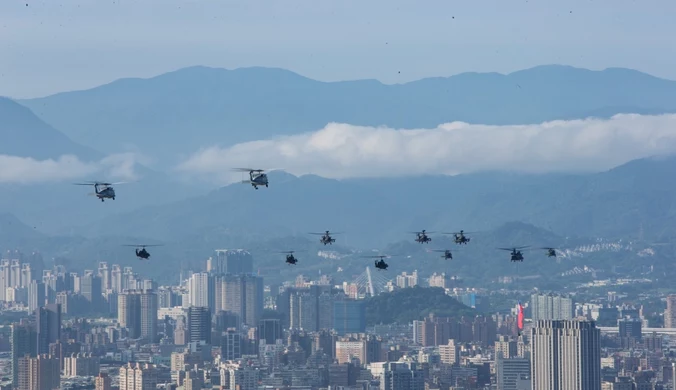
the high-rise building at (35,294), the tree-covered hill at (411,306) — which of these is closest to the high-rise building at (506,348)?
the tree-covered hill at (411,306)

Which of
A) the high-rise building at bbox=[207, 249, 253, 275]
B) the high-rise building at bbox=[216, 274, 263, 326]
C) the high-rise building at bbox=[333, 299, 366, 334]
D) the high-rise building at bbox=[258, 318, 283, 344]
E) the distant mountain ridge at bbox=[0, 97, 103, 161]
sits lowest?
the high-rise building at bbox=[258, 318, 283, 344]

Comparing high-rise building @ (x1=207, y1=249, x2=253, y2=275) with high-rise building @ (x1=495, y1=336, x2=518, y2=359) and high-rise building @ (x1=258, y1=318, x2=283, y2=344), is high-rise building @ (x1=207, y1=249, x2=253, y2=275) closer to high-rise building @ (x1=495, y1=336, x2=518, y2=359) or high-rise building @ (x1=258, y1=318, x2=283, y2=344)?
high-rise building @ (x1=258, y1=318, x2=283, y2=344)

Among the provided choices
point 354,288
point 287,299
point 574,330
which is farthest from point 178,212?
point 574,330

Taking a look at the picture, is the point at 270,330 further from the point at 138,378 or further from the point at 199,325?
the point at 138,378

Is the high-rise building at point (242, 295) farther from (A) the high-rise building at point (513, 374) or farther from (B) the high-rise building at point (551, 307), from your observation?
(A) the high-rise building at point (513, 374)

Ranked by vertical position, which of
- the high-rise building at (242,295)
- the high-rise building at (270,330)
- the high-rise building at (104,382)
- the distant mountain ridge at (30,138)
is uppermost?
the distant mountain ridge at (30,138)

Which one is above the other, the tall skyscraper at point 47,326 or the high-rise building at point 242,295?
the high-rise building at point 242,295

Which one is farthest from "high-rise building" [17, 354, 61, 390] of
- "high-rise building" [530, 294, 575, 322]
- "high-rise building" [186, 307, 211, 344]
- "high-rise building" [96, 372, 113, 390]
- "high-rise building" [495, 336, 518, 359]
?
"high-rise building" [530, 294, 575, 322]
